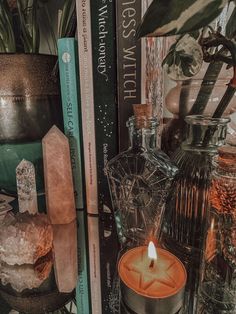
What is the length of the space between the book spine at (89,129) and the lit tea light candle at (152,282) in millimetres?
76

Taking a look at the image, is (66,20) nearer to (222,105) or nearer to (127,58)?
(127,58)

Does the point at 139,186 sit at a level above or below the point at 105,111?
below

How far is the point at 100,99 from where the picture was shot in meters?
0.42

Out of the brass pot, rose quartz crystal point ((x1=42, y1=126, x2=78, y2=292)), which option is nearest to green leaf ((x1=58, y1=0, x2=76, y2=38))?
the brass pot

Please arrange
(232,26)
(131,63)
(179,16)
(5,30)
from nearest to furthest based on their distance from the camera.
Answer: (179,16) → (232,26) → (131,63) → (5,30)

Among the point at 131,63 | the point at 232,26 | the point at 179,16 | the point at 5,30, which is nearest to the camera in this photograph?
the point at 179,16

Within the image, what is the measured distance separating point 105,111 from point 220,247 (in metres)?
0.25

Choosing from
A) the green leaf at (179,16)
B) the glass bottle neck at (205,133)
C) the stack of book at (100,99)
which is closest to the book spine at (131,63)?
the stack of book at (100,99)

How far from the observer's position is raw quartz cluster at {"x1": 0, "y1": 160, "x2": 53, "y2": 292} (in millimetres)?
326

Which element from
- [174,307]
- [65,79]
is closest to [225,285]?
[174,307]

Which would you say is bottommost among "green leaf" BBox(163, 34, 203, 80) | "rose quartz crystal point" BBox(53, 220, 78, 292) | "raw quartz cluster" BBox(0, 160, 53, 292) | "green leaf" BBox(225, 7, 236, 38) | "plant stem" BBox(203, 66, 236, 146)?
"rose quartz crystal point" BBox(53, 220, 78, 292)

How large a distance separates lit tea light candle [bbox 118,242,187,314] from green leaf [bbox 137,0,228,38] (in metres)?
0.20

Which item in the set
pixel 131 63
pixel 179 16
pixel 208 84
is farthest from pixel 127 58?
pixel 179 16

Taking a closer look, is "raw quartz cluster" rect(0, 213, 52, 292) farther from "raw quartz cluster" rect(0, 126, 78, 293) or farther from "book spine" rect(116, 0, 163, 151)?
"book spine" rect(116, 0, 163, 151)
